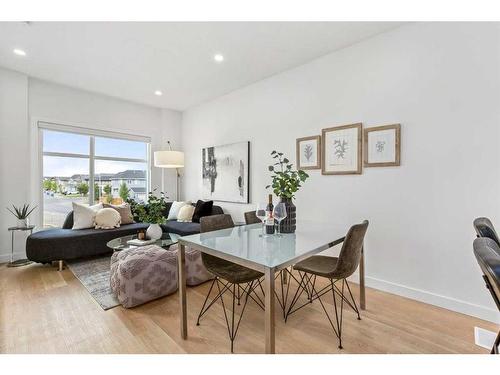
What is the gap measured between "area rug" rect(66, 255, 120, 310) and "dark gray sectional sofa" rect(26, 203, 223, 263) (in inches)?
4.4

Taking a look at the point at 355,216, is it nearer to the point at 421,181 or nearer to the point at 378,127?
the point at 421,181

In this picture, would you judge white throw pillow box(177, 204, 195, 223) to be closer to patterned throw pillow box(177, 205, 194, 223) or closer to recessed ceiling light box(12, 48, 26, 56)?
patterned throw pillow box(177, 205, 194, 223)

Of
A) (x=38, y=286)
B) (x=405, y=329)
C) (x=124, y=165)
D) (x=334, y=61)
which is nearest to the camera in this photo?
(x=405, y=329)

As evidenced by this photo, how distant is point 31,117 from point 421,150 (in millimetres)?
A: 5166

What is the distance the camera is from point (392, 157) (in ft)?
7.75

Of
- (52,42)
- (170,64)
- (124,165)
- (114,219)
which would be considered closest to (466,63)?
(170,64)

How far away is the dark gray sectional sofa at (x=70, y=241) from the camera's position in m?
3.01

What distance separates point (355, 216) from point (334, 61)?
5.98 ft

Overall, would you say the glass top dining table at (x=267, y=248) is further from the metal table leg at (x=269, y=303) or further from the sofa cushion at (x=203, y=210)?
the sofa cushion at (x=203, y=210)

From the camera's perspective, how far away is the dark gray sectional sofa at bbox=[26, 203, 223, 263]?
301 centimetres

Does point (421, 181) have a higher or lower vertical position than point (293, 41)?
lower

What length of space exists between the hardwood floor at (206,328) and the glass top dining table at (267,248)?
23 centimetres

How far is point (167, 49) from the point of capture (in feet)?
9.08
